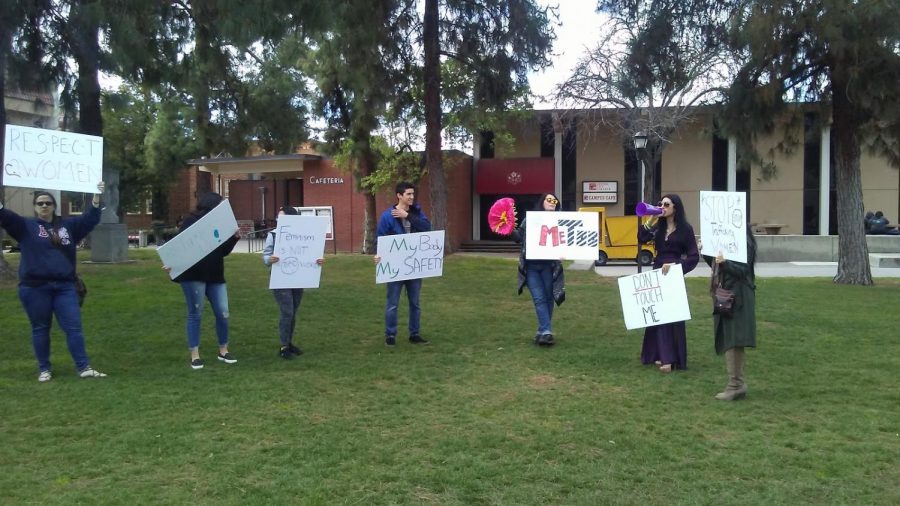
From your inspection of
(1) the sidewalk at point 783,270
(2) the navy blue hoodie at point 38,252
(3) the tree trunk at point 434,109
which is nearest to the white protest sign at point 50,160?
(2) the navy blue hoodie at point 38,252

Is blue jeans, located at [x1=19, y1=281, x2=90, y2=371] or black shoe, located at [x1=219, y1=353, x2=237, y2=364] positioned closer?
blue jeans, located at [x1=19, y1=281, x2=90, y2=371]

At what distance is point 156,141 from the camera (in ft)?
129

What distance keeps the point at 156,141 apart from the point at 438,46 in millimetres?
26113

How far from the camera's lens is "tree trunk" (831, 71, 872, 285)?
1605 cm

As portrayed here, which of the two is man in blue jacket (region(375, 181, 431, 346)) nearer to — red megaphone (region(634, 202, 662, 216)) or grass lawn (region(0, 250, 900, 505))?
grass lawn (region(0, 250, 900, 505))

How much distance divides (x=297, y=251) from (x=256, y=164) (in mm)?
29145

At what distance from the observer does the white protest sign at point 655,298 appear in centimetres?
689

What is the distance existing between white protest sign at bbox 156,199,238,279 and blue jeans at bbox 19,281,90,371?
0.86m

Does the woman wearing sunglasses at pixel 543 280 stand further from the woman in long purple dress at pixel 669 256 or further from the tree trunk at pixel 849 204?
the tree trunk at pixel 849 204

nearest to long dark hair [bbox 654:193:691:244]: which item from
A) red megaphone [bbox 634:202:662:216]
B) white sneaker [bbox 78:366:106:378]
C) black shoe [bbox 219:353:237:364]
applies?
red megaphone [bbox 634:202:662:216]

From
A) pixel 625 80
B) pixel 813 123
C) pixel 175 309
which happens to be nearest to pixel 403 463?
pixel 175 309

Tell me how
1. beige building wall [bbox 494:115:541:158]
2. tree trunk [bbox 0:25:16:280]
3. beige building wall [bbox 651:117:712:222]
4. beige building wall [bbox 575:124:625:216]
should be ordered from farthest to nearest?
1. beige building wall [bbox 575:124:625:216]
2. beige building wall [bbox 651:117:712:222]
3. beige building wall [bbox 494:115:541:158]
4. tree trunk [bbox 0:25:16:280]

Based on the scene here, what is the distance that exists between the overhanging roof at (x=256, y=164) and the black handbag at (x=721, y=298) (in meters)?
29.0

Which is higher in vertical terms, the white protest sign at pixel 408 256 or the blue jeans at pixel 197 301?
the white protest sign at pixel 408 256
